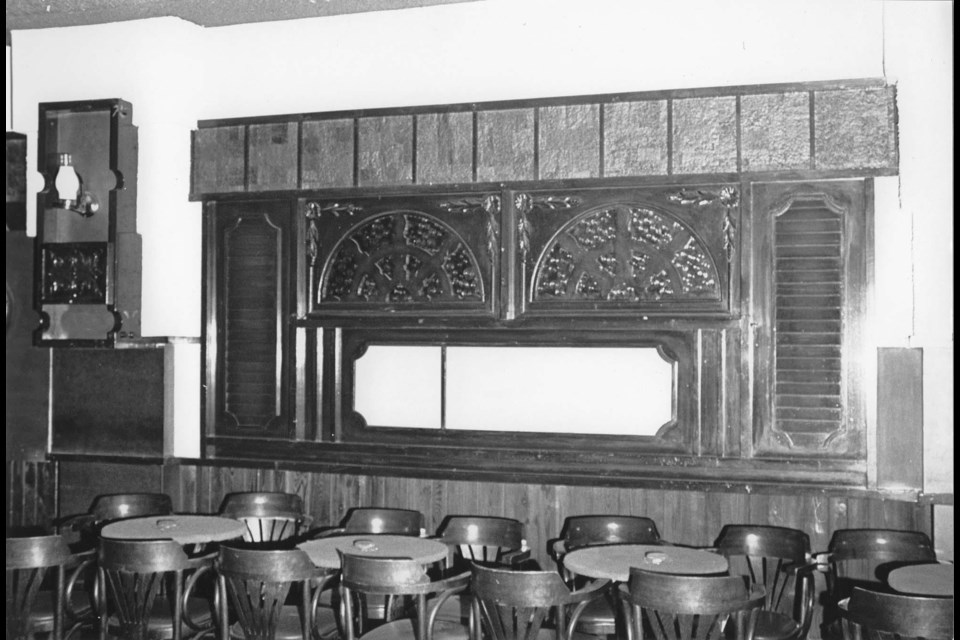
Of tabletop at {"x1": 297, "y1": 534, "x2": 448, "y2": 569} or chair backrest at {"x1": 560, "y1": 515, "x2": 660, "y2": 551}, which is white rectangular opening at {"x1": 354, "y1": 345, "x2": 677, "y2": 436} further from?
tabletop at {"x1": 297, "y1": 534, "x2": 448, "y2": 569}

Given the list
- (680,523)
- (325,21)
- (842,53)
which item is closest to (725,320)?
(680,523)

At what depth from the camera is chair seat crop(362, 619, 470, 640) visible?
4379mm

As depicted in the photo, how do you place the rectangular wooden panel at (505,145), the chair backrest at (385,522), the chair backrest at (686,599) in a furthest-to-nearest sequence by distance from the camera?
the rectangular wooden panel at (505,145)
the chair backrest at (385,522)
the chair backrest at (686,599)

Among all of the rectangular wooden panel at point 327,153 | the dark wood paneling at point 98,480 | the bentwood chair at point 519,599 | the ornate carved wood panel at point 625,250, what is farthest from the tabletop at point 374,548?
the rectangular wooden panel at point 327,153

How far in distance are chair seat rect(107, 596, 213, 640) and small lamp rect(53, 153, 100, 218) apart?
8.33 ft

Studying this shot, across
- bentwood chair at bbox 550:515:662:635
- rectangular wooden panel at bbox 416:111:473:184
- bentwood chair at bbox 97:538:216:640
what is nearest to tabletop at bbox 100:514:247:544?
bentwood chair at bbox 97:538:216:640

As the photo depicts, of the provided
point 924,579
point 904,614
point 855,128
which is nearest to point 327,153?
point 855,128

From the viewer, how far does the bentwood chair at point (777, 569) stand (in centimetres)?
454

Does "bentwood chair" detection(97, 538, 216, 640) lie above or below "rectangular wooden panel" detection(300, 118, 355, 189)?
below

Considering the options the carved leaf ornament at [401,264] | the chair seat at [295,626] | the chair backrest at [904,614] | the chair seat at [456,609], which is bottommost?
the chair seat at [456,609]

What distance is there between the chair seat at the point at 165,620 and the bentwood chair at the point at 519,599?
4.81 feet

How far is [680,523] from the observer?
17.9 ft

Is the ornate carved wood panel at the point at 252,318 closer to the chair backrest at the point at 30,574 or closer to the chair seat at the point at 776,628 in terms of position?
the chair backrest at the point at 30,574

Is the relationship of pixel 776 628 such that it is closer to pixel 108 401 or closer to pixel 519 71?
pixel 519 71
